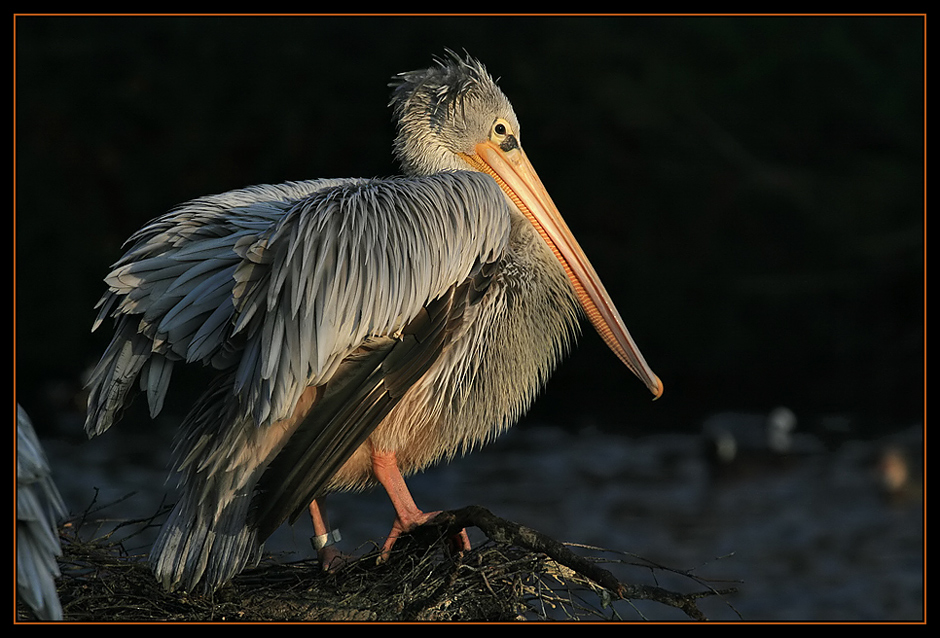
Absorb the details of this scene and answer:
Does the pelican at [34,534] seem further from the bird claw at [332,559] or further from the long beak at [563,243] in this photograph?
the long beak at [563,243]

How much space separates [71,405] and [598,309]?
8.71 metres

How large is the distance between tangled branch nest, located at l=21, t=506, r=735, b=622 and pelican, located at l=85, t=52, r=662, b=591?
117 millimetres

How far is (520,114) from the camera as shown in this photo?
12.5 meters

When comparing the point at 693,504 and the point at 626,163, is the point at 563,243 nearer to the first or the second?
the point at 693,504

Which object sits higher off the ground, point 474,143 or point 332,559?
point 474,143

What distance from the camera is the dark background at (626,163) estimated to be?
37.7 feet

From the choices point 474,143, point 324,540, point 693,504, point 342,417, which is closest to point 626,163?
point 693,504

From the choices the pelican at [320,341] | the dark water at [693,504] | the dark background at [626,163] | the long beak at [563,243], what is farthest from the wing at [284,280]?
the dark background at [626,163]

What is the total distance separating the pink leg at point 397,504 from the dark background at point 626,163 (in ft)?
26.1

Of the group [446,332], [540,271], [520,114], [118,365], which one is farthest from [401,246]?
[520,114]

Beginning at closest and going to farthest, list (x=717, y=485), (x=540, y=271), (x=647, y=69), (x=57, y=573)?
(x=57, y=573) → (x=540, y=271) → (x=717, y=485) → (x=647, y=69)

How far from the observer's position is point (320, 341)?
2.89 meters

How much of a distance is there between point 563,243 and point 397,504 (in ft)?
3.26

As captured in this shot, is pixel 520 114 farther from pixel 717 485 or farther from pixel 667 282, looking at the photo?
pixel 717 485
